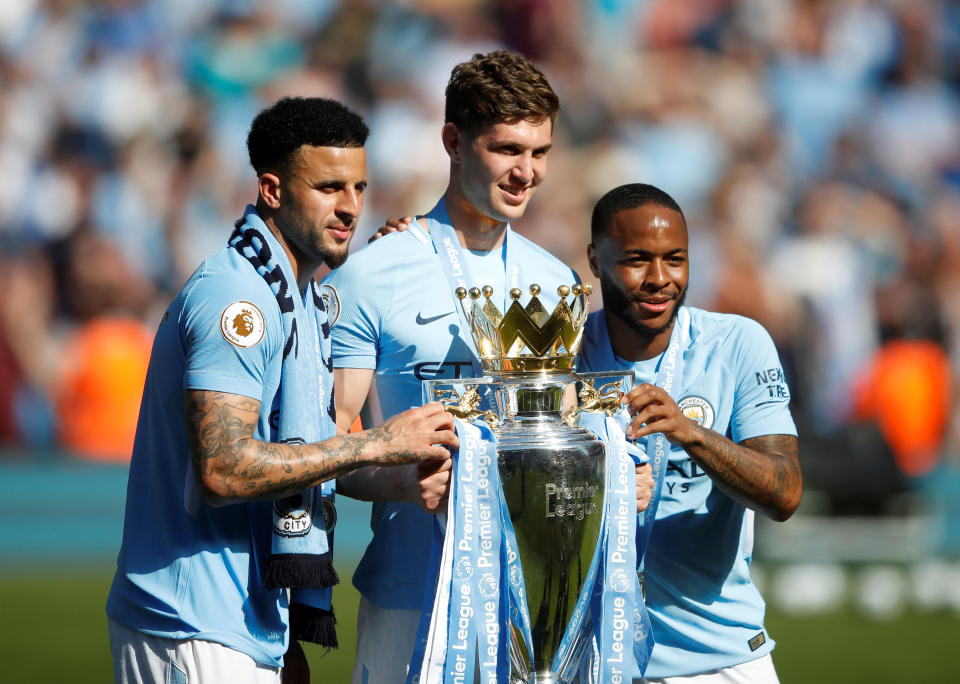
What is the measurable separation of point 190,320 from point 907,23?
11993 mm

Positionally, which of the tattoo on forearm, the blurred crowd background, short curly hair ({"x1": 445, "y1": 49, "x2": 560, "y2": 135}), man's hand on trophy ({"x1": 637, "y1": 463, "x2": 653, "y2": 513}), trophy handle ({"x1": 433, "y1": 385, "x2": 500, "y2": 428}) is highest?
the blurred crowd background

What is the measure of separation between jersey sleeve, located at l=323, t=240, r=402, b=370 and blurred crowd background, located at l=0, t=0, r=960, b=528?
21.0 feet

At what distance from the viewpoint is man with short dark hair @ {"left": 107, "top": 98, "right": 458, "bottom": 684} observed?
10.6 feet

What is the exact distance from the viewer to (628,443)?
3.45 meters

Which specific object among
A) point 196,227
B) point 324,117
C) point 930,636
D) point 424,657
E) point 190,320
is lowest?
point 930,636

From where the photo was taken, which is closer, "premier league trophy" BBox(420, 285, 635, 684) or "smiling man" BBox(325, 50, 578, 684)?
"premier league trophy" BBox(420, 285, 635, 684)

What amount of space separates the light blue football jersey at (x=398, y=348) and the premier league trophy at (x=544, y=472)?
1.41ft

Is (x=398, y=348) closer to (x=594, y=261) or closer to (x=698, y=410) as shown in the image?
(x=594, y=261)

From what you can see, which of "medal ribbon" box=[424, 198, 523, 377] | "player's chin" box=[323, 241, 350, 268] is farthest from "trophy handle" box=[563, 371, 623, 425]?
"player's chin" box=[323, 241, 350, 268]

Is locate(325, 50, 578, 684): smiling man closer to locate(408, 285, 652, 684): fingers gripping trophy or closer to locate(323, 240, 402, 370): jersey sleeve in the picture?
locate(323, 240, 402, 370): jersey sleeve

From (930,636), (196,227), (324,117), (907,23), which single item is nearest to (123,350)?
(196,227)

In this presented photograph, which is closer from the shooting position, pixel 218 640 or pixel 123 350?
pixel 218 640

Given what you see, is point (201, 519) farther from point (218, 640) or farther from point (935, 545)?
point (935, 545)

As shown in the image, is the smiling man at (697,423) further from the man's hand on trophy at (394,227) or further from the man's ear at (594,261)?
the man's hand on trophy at (394,227)
